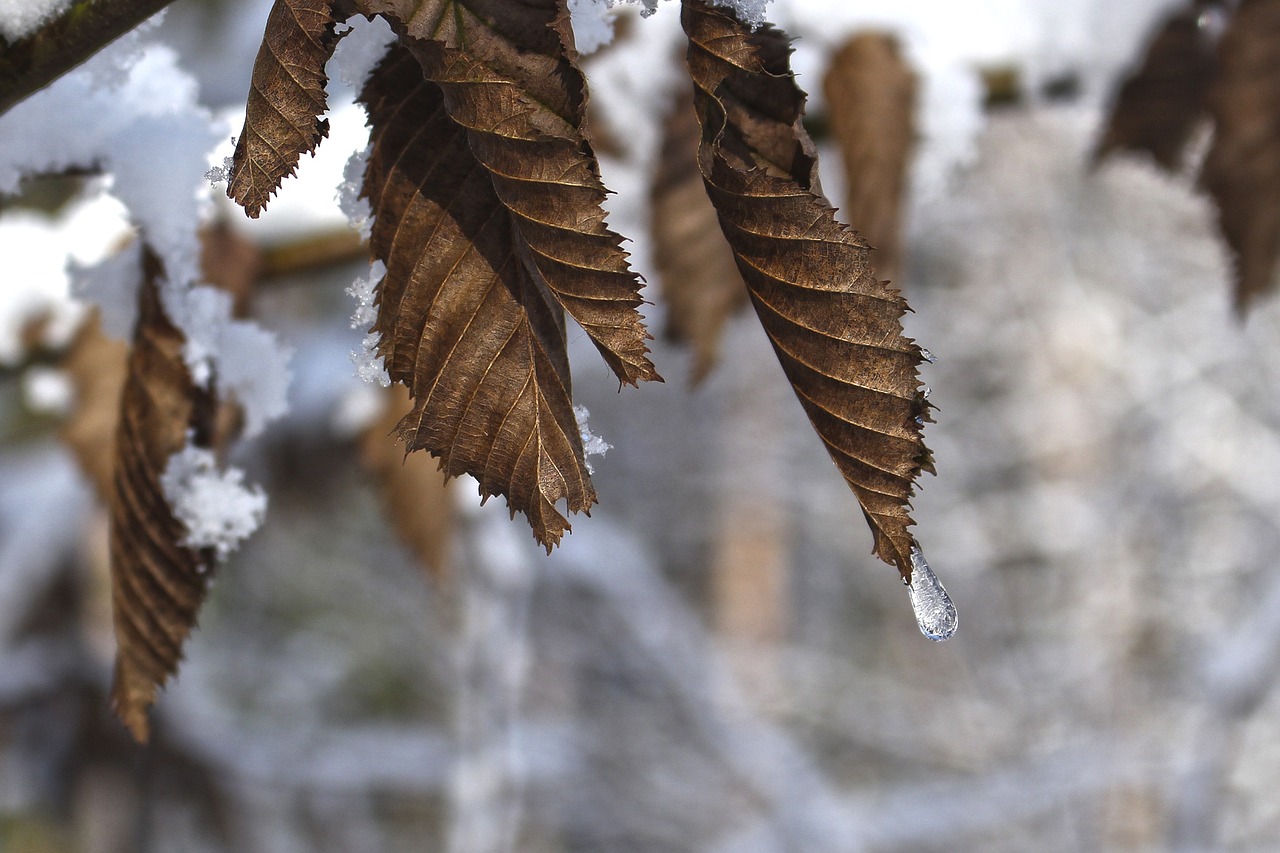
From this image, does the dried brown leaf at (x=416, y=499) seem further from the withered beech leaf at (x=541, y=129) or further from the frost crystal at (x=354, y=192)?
the withered beech leaf at (x=541, y=129)

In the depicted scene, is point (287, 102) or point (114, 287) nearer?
point (287, 102)

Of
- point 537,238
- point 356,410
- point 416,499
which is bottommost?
point 537,238

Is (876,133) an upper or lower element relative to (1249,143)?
upper

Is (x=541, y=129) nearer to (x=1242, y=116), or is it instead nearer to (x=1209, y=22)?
(x=1242, y=116)

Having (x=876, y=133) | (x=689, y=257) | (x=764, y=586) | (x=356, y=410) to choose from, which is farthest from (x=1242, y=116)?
(x=764, y=586)

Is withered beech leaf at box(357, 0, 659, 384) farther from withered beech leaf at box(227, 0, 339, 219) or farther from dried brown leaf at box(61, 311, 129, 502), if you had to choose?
dried brown leaf at box(61, 311, 129, 502)

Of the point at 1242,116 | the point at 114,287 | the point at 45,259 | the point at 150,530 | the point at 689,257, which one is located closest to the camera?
the point at 150,530

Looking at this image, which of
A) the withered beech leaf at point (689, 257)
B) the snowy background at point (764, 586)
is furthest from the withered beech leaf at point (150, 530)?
the snowy background at point (764, 586)

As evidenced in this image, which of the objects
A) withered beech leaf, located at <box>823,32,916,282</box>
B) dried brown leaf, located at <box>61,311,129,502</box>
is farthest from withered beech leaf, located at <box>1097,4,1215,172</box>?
dried brown leaf, located at <box>61,311,129,502</box>
